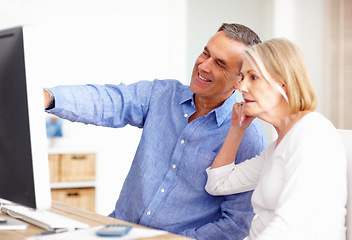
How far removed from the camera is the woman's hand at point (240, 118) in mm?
1625

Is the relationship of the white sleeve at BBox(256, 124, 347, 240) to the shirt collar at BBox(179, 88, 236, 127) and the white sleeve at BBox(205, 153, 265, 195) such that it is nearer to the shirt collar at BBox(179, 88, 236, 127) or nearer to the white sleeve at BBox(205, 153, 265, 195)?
the white sleeve at BBox(205, 153, 265, 195)

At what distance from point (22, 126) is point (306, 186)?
2.17 feet

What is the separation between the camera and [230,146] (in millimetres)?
1644

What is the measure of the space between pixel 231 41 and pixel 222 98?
218 millimetres

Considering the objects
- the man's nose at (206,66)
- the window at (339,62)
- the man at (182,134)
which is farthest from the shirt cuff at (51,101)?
the window at (339,62)

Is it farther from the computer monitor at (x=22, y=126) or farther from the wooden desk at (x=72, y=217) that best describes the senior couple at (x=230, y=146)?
the computer monitor at (x=22, y=126)

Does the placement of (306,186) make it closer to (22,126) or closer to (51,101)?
(22,126)

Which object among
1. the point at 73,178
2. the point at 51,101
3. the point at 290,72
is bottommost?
the point at 73,178

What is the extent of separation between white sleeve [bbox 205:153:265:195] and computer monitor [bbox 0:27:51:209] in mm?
668

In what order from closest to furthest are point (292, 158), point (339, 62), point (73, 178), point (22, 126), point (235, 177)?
point (22, 126) → point (292, 158) → point (235, 177) → point (73, 178) → point (339, 62)

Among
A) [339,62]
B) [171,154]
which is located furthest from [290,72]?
[339,62]

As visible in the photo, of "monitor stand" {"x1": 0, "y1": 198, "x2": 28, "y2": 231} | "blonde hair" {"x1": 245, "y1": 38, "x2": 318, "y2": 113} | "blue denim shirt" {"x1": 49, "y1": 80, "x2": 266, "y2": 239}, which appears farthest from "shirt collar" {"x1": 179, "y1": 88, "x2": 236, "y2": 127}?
"monitor stand" {"x1": 0, "y1": 198, "x2": 28, "y2": 231}

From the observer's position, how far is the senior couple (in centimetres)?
123

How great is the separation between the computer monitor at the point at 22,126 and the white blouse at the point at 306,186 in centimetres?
52
